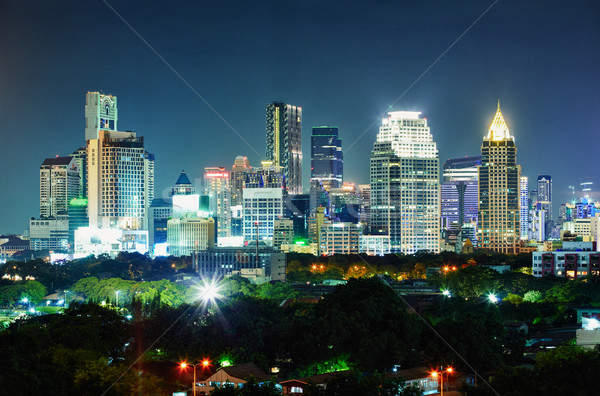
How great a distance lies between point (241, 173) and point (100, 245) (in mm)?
53697

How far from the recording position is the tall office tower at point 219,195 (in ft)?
548

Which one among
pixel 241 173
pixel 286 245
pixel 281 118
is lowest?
pixel 286 245

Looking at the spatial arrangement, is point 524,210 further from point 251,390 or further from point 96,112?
point 251,390

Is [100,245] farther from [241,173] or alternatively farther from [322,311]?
[322,311]

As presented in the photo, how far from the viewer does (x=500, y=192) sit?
5182 inches

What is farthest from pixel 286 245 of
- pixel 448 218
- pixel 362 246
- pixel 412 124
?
pixel 448 218

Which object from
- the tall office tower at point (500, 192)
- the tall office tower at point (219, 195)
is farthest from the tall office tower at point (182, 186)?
the tall office tower at point (500, 192)

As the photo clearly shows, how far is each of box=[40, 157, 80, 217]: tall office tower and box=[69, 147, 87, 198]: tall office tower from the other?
5.48ft

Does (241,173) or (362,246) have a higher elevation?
(241,173)

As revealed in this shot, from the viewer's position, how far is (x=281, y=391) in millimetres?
29328

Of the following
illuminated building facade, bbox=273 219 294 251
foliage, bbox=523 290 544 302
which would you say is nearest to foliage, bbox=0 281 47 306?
foliage, bbox=523 290 544 302

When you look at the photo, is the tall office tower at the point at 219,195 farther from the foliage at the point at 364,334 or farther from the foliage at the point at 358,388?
the foliage at the point at 358,388

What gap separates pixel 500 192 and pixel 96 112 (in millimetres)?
66244

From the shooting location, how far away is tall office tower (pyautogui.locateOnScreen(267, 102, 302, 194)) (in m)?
182
